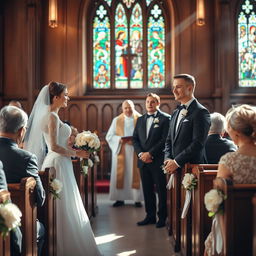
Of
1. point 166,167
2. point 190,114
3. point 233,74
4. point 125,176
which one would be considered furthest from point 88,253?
point 233,74

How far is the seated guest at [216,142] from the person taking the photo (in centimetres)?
431

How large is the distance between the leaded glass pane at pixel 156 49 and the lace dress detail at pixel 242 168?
7.54m

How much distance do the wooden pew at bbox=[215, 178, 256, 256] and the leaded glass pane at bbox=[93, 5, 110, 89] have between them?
780cm

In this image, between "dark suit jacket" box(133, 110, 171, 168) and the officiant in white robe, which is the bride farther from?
the officiant in white robe

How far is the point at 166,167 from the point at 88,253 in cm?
118

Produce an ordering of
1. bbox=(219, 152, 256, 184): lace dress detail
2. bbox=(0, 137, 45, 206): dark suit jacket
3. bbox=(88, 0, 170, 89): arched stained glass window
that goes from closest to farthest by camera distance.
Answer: bbox=(219, 152, 256, 184): lace dress detail → bbox=(0, 137, 45, 206): dark suit jacket → bbox=(88, 0, 170, 89): arched stained glass window

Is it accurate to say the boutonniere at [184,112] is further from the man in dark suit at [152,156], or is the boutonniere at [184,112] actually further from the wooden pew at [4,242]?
the wooden pew at [4,242]

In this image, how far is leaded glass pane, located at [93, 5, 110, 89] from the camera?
1015 centimetres

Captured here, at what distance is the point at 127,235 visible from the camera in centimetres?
527

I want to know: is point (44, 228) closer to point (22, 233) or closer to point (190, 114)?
point (22, 233)

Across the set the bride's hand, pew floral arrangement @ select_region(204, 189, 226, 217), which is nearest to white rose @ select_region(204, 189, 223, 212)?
pew floral arrangement @ select_region(204, 189, 226, 217)

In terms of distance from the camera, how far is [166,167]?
178 inches

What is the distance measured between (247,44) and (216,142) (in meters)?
6.28

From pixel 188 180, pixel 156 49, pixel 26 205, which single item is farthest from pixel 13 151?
pixel 156 49
